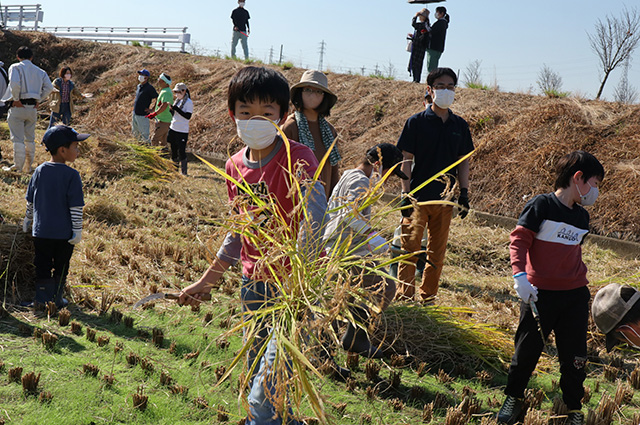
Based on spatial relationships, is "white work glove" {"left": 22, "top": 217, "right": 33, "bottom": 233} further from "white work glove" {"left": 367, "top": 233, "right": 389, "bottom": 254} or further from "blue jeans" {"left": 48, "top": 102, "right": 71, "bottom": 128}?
"blue jeans" {"left": 48, "top": 102, "right": 71, "bottom": 128}

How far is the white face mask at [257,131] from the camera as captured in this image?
8.18 feet

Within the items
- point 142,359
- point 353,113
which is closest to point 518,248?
point 142,359

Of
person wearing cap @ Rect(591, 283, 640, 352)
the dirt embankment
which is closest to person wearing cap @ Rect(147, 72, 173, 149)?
the dirt embankment

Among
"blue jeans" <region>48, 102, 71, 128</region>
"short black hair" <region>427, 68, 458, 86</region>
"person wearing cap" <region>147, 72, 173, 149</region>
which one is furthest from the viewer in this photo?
"blue jeans" <region>48, 102, 71, 128</region>

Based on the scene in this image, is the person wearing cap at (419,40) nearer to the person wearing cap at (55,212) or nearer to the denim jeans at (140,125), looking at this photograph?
the denim jeans at (140,125)

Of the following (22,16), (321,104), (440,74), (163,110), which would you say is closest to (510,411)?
(321,104)

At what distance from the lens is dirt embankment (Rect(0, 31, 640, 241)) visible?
1042 centimetres

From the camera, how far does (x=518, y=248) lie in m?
3.48

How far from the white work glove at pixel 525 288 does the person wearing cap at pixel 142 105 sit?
9.40 metres

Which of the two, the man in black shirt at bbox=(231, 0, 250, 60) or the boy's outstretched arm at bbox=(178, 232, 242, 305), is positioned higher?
the man in black shirt at bbox=(231, 0, 250, 60)

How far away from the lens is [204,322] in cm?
464

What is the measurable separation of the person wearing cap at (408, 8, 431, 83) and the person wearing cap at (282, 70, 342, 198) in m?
10.8

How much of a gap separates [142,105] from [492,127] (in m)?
7.45

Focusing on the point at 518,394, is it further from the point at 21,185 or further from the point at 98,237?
the point at 21,185
